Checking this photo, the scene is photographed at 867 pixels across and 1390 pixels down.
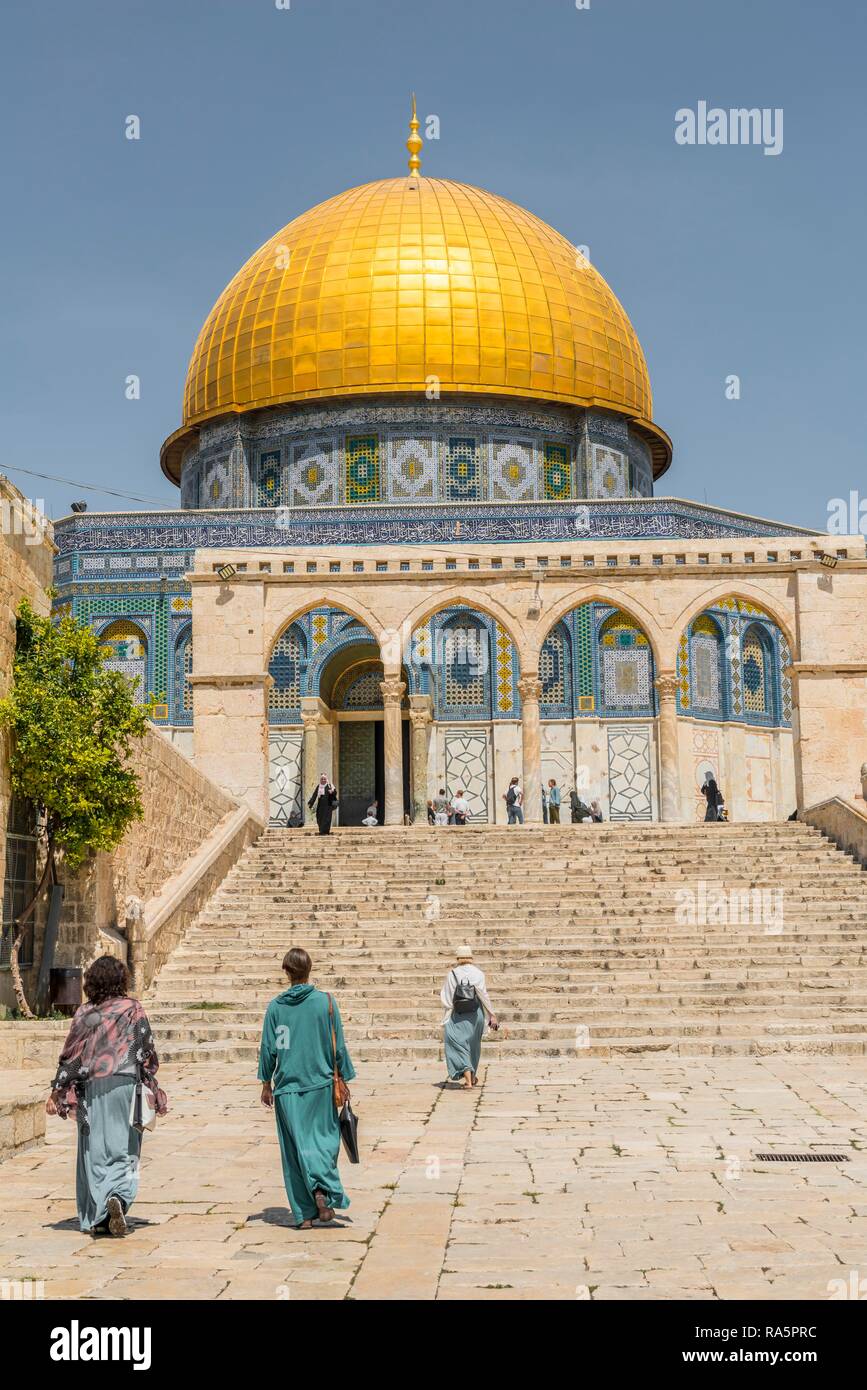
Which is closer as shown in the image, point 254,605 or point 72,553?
point 254,605

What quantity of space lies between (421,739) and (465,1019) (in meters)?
16.9

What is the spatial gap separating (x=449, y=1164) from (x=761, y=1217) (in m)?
1.68

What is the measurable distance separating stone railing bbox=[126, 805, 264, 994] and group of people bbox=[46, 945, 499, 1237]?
7033 mm

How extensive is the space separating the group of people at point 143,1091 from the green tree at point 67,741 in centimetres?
652

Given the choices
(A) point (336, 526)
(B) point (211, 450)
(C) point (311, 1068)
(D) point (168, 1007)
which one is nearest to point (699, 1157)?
(C) point (311, 1068)

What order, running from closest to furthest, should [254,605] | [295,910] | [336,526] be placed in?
[295,910] → [254,605] → [336,526]

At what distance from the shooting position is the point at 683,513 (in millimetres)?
28484

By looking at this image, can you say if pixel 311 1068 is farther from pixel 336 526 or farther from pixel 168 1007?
pixel 336 526

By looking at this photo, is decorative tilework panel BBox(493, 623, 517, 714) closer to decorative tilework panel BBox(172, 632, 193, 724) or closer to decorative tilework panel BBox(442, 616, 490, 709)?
decorative tilework panel BBox(442, 616, 490, 709)

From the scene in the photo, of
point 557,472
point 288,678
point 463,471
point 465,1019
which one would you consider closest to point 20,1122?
point 465,1019

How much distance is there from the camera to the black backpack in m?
9.66

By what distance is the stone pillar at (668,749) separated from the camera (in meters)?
20.4

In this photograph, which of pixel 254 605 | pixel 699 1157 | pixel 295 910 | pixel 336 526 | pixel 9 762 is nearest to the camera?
pixel 699 1157

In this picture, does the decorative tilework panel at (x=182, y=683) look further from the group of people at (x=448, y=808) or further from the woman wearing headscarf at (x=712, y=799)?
the woman wearing headscarf at (x=712, y=799)
